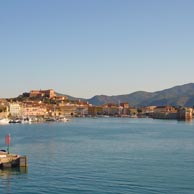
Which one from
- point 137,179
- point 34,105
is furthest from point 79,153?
point 34,105

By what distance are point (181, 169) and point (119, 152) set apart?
8.79 meters

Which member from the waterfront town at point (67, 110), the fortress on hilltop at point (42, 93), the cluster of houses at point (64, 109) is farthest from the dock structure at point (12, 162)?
the fortress on hilltop at point (42, 93)

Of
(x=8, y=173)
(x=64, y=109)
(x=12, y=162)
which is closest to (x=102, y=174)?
(x=8, y=173)

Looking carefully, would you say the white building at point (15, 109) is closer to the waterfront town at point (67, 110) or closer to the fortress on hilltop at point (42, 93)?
the waterfront town at point (67, 110)

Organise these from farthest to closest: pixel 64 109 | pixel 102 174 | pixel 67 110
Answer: pixel 67 110
pixel 64 109
pixel 102 174

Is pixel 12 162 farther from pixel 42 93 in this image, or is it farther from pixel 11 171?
pixel 42 93

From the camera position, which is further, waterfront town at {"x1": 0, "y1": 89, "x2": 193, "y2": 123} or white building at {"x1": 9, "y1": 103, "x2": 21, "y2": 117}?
waterfront town at {"x1": 0, "y1": 89, "x2": 193, "y2": 123}

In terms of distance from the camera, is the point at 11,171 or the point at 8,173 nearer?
the point at 8,173

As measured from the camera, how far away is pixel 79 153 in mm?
32062

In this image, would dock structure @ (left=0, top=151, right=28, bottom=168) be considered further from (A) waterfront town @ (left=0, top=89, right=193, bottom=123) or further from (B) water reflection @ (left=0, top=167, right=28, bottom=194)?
(A) waterfront town @ (left=0, top=89, right=193, bottom=123)

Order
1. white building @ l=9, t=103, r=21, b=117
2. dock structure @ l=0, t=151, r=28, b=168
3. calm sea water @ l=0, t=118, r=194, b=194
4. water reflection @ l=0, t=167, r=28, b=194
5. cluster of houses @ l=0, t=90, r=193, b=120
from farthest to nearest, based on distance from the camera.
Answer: cluster of houses @ l=0, t=90, r=193, b=120 < white building @ l=9, t=103, r=21, b=117 < dock structure @ l=0, t=151, r=28, b=168 < water reflection @ l=0, t=167, r=28, b=194 < calm sea water @ l=0, t=118, r=194, b=194

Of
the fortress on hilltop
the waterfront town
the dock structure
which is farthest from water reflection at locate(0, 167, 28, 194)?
the fortress on hilltop

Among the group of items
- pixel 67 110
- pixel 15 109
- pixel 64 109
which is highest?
pixel 64 109

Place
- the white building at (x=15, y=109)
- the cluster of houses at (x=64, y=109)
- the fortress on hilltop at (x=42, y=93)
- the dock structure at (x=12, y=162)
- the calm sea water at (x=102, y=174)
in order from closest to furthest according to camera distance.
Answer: the calm sea water at (x=102, y=174)
the dock structure at (x=12, y=162)
the white building at (x=15, y=109)
the cluster of houses at (x=64, y=109)
the fortress on hilltop at (x=42, y=93)
